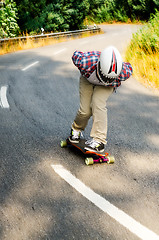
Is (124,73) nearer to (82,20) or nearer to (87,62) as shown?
(87,62)

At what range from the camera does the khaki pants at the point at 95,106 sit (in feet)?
12.4

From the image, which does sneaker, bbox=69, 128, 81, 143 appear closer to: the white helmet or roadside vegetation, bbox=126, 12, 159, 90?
the white helmet

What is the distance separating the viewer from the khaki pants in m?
3.77

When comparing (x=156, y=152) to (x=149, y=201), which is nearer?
(x=149, y=201)

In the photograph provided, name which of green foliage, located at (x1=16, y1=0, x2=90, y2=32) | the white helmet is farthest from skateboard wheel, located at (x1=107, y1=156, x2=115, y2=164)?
green foliage, located at (x1=16, y1=0, x2=90, y2=32)

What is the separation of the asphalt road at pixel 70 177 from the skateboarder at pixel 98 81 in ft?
1.78

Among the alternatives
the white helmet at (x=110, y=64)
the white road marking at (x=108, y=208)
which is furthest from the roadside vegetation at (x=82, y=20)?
the white road marking at (x=108, y=208)

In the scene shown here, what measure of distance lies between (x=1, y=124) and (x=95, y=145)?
2.20 m

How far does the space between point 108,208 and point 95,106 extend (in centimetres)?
136

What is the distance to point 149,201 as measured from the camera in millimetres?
3287

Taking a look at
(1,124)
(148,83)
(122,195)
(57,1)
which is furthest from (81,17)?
(122,195)

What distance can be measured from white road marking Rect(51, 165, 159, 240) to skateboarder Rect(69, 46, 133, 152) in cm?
56

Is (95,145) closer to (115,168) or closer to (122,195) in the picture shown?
(115,168)

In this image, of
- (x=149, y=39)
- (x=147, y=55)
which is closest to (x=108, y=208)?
(x=147, y=55)
